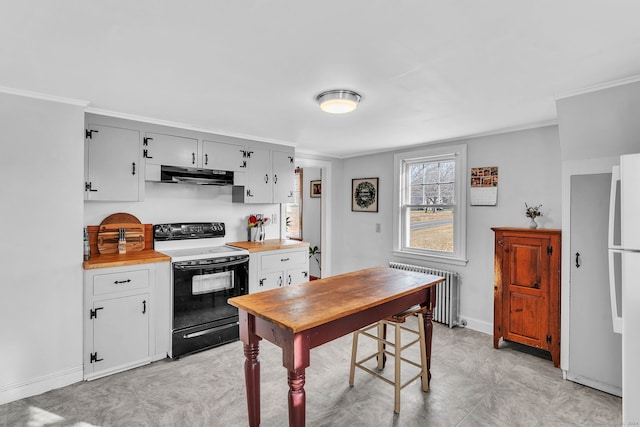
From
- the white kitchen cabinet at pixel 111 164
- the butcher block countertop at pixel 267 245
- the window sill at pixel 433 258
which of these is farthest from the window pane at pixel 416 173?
the white kitchen cabinet at pixel 111 164

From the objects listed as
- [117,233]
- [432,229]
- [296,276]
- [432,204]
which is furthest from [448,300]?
[117,233]

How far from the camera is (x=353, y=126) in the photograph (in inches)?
138

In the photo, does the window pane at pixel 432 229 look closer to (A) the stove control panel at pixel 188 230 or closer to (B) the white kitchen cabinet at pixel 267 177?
(B) the white kitchen cabinet at pixel 267 177

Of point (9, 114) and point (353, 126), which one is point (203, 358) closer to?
point (9, 114)

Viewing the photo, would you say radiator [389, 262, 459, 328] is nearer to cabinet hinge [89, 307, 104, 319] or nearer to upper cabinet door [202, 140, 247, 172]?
upper cabinet door [202, 140, 247, 172]

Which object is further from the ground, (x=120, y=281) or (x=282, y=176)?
(x=282, y=176)

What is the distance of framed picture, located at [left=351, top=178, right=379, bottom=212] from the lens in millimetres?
5137

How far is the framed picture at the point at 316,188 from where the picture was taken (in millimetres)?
5997

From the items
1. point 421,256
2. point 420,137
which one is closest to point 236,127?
point 420,137

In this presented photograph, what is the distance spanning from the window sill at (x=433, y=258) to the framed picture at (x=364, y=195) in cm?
81

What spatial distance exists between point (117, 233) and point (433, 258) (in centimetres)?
372

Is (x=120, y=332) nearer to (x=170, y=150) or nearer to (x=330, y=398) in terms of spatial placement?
(x=170, y=150)

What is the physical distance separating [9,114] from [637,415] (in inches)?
177

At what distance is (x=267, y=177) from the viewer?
13.8 feet
